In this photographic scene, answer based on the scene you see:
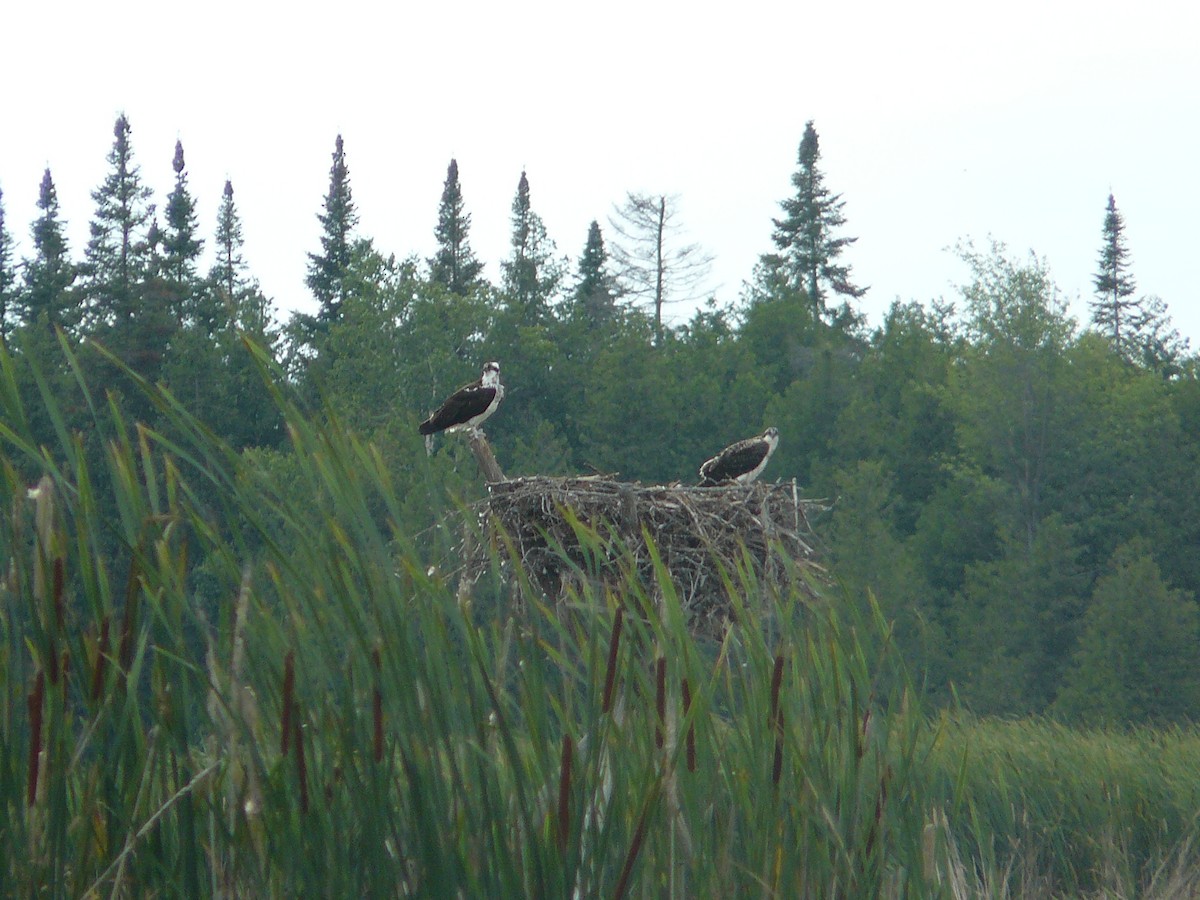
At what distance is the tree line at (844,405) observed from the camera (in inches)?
1373

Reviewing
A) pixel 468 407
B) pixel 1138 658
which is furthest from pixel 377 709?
pixel 1138 658

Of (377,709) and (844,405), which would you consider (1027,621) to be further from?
(377,709)


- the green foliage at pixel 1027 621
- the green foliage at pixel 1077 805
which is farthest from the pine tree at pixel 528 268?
the green foliage at pixel 1077 805

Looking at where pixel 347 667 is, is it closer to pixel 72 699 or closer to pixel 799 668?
pixel 72 699

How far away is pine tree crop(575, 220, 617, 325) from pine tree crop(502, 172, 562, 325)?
1.86 metres

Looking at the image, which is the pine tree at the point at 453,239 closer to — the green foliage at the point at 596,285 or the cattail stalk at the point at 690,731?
the green foliage at the point at 596,285

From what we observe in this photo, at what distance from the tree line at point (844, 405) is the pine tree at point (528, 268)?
20 cm

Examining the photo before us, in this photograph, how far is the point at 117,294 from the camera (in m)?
40.8

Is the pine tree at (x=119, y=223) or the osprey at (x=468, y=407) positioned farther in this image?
the pine tree at (x=119, y=223)

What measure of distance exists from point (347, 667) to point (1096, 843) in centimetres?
1165

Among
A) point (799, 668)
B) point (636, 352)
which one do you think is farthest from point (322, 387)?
point (636, 352)

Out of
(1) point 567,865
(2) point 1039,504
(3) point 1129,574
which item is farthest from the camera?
(2) point 1039,504

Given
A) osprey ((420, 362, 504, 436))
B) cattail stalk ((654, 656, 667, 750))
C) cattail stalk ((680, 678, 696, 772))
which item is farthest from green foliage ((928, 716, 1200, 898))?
cattail stalk ((654, 656, 667, 750))

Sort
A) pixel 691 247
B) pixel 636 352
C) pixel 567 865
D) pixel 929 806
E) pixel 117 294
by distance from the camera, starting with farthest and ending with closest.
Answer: pixel 691 247
pixel 636 352
pixel 117 294
pixel 929 806
pixel 567 865
